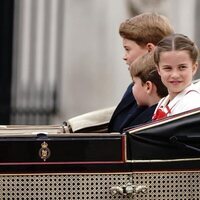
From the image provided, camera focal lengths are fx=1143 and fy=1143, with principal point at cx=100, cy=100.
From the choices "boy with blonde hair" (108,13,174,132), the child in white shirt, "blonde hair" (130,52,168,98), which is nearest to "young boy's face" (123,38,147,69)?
"boy with blonde hair" (108,13,174,132)

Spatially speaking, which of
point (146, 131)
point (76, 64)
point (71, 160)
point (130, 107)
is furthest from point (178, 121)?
point (76, 64)

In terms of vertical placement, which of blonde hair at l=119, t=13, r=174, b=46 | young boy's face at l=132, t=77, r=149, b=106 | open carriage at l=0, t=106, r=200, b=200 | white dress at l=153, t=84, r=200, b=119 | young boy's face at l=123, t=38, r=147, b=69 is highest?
blonde hair at l=119, t=13, r=174, b=46

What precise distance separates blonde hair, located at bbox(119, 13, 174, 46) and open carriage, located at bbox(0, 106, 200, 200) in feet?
3.17

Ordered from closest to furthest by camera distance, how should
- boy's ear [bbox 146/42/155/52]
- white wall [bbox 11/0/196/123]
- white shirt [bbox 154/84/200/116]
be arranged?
white shirt [bbox 154/84/200/116], boy's ear [bbox 146/42/155/52], white wall [bbox 11/0/196/123]

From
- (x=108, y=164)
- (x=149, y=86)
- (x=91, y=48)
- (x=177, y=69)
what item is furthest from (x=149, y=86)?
(x=91, y=48)

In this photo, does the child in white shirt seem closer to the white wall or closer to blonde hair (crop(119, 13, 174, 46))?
blonde hair (crop(119, 13, 174, 46))

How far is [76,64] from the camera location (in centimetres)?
1088

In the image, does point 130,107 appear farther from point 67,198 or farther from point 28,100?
point 28,100

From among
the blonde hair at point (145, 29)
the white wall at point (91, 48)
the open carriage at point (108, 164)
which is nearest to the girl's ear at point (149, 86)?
the blonde hair at point (145, 29)

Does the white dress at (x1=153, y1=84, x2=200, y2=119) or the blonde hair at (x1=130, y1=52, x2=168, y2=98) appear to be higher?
the blonde hair at (x1=130, y1=52, x2=168, y2=98)

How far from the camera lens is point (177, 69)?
4.92 metres

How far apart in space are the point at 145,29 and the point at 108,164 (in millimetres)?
1132

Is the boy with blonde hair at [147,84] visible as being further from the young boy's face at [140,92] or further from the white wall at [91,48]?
the white wall at [91,48]

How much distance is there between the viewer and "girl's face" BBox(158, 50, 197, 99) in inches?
193
